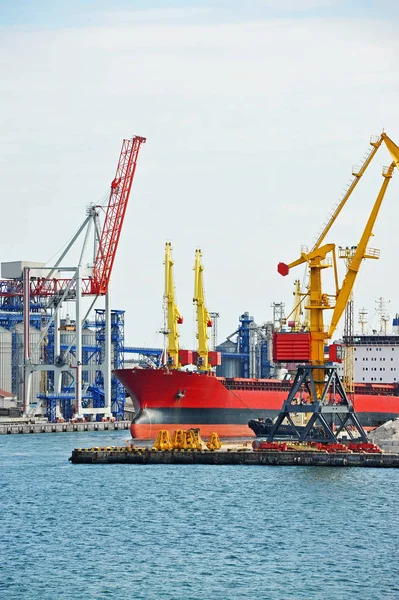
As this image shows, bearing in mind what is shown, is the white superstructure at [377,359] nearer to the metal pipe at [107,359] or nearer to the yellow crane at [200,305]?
the yellow crane at [200,305]

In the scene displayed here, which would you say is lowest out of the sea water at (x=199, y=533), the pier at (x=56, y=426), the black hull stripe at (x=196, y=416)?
the sea water at (x=199, y=533)

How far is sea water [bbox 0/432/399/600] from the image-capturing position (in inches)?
1110

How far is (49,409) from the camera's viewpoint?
316ft

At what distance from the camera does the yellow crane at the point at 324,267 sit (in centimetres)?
5416

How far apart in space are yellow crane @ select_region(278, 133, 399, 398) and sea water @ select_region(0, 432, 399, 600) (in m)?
6.39

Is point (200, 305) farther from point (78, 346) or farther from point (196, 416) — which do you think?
point (78, 346)

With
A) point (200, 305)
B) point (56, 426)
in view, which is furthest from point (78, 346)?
point (200, 305)

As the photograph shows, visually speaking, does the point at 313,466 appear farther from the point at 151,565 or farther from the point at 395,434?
the point at 151,565

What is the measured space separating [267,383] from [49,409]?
23.5 m

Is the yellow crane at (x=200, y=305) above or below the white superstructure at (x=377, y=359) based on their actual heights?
above

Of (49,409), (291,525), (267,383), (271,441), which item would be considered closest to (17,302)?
Answer: (49,409)

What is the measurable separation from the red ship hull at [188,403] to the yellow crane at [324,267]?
1359 cm

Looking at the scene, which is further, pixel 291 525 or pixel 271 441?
pixel 271 441

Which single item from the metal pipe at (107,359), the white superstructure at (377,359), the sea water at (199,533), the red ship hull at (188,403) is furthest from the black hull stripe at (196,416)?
the metal pipe at (107,359)
